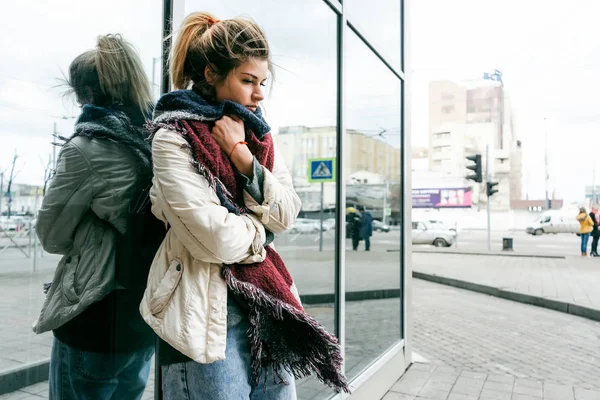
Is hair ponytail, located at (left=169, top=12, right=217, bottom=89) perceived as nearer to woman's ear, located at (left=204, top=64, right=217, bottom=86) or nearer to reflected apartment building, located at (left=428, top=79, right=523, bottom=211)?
woman's ear, located at (left=204, top=64, right=217, bottom=86)

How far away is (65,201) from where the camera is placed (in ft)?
4.75

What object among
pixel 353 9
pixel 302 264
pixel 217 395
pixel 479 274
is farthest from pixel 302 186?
pixel 479 274

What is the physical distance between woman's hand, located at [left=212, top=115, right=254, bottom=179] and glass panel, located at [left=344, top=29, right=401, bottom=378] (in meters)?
2.09

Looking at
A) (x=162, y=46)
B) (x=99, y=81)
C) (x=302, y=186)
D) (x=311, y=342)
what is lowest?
(x=311, y=342)

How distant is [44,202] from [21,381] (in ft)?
1.53

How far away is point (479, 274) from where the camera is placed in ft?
38.4

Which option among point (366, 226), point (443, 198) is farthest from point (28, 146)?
point (443, 198)

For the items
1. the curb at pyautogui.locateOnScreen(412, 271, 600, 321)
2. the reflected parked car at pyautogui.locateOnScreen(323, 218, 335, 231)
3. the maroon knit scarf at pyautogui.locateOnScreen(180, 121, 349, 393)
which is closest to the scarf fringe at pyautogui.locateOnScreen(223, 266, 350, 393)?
the maroon knit scarf at pyautogui.locateOnScreen(180, 121, 349, 393)

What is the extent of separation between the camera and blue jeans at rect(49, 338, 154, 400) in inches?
57.8

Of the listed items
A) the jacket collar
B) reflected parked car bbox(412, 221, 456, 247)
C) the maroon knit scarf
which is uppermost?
the jacket collar

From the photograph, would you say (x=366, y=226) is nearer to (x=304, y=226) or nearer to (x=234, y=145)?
(x=304, y=226)

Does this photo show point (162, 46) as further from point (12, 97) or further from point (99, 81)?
point (12, 97)

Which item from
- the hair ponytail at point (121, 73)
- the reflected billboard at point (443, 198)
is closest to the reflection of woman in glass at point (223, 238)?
the hair ponytail at point (121, 73)

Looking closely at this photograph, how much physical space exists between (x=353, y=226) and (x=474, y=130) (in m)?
78.6
